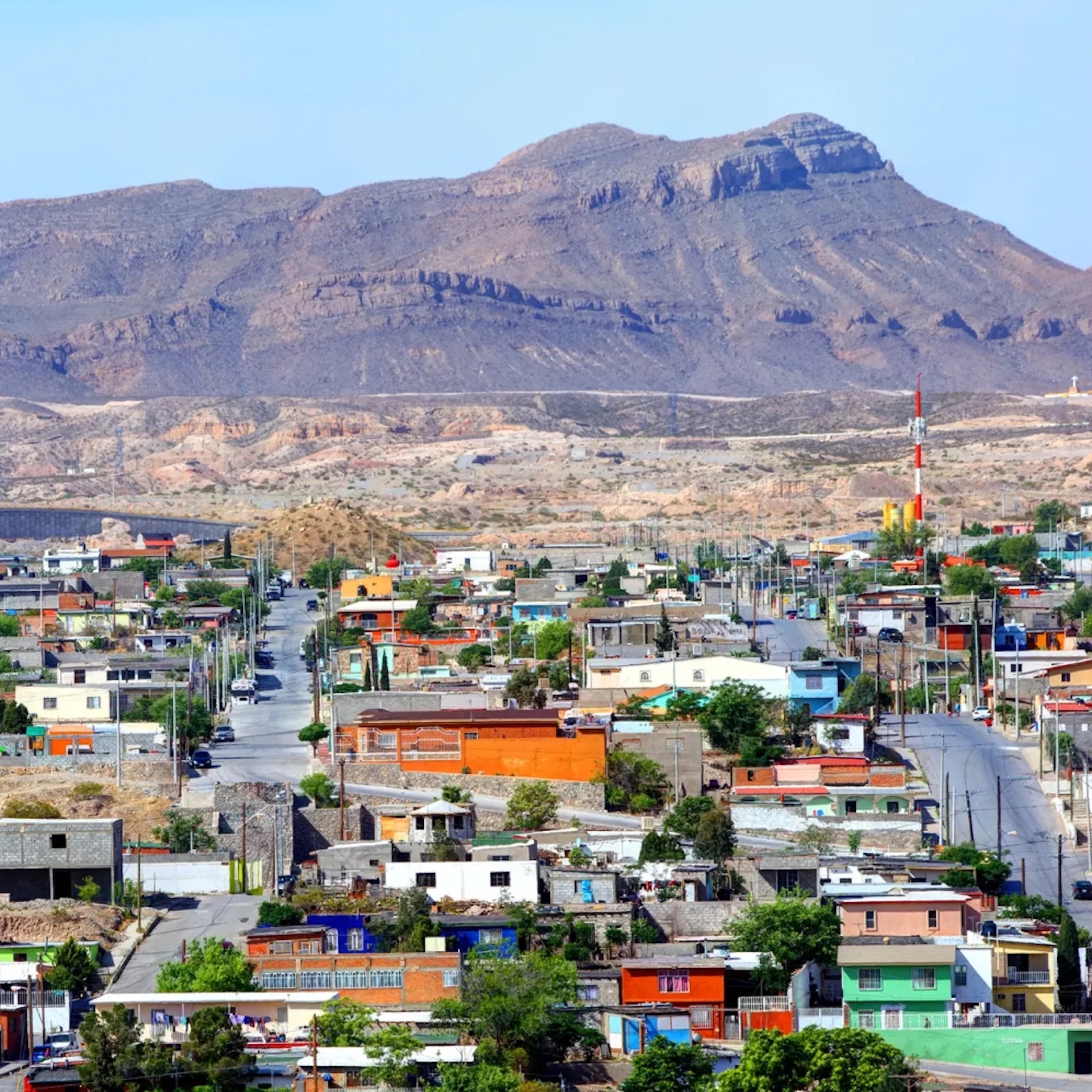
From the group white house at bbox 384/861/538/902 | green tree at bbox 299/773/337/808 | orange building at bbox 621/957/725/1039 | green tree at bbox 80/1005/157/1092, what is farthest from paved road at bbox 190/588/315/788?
green tree at bbox 80/1005/157/1092

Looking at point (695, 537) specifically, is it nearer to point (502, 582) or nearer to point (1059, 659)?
point (502, 582)

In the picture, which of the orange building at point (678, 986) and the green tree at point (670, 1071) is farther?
the orange building at point (678, 986)

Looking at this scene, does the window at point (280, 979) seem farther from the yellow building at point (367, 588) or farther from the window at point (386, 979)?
the yellow building at point (367, 588)

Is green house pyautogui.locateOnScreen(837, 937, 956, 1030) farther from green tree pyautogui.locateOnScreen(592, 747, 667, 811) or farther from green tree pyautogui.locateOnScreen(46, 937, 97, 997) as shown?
green tree pyautogui.locateOnScreen(592, 747, 667, 811)

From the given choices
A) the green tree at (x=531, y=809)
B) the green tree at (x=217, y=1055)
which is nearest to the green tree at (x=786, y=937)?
the green tree at (x=217, y=1055)

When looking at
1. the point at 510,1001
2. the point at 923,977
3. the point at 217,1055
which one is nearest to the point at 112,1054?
the point at 217,1055
